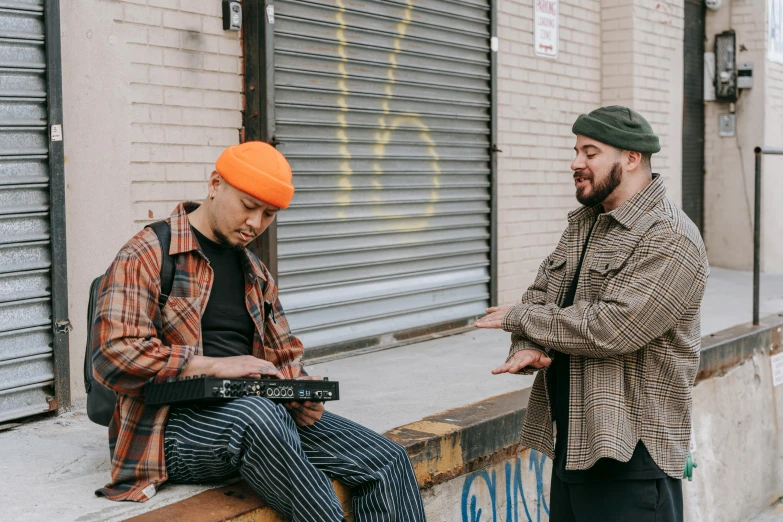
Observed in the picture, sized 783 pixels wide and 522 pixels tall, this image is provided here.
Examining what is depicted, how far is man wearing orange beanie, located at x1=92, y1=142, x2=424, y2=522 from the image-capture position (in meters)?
3.05

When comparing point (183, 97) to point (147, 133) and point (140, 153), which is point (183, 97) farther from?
point (140, 153)

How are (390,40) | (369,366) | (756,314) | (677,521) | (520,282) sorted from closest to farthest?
(677,521), (369,366), (390,40), (756,314), (520,282)

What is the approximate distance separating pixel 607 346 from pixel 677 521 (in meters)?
0.72

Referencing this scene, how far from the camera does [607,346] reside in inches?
124

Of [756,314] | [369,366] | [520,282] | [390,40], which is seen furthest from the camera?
[520,282]

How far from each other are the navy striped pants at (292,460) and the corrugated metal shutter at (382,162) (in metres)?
2.59

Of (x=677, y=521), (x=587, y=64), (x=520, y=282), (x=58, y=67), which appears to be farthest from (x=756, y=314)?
(x=58, y=67)

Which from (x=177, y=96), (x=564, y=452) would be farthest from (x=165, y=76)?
(x=564, y=452)

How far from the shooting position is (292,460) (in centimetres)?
303

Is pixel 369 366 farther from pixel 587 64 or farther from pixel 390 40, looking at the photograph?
pixel 587 64

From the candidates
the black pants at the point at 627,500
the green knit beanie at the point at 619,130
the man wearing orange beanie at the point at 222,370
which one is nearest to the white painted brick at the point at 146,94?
the man wearing orange beanie at the point at 222,370

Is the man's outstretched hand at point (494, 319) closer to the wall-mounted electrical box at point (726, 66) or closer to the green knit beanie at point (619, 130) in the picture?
the green knit beanie at point (619, 130)

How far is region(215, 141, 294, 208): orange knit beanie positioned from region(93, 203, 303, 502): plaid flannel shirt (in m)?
0.26

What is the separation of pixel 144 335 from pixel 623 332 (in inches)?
60.3
